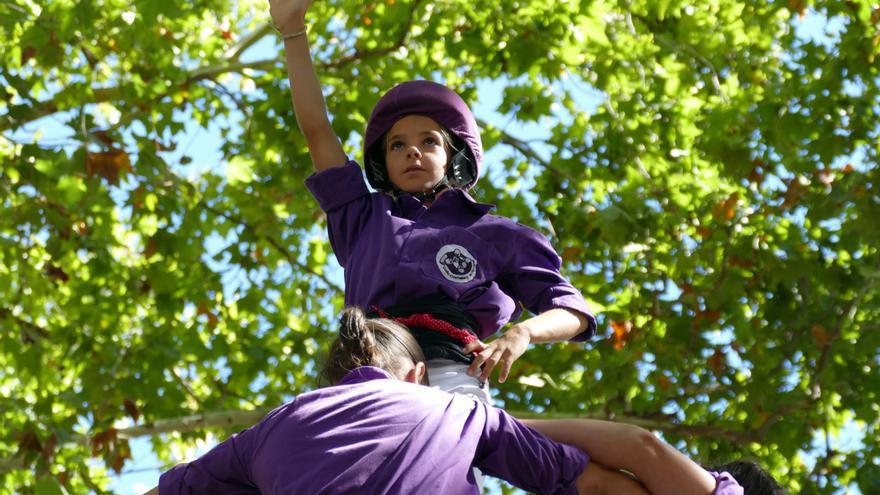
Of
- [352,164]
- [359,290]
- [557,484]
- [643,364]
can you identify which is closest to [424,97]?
[352,164]

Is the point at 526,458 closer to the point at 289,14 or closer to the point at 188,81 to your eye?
the point at 289,14

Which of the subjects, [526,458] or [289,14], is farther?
[289,14]

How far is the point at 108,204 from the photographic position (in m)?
8.70

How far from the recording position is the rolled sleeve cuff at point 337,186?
404 centimetres

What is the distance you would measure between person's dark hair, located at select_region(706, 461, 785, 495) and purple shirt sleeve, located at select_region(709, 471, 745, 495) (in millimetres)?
172

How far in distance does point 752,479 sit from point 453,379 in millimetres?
772

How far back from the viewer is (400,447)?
312cm

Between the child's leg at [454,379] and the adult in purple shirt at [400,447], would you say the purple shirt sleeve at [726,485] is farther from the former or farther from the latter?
the child's leg at [454,379]

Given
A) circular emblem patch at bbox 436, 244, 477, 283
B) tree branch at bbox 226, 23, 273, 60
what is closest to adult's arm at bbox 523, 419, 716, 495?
circular emblem patch at bbox 436, 244, 477, 283

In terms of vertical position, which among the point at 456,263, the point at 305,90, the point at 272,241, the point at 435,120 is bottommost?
the point at 456,263

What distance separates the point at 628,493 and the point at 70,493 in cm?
544

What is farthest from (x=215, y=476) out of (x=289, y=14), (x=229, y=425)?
(x=229, y=425)

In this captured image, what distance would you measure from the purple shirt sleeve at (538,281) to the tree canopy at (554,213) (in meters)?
3.68

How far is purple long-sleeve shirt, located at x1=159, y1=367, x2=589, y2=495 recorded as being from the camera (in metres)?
3.08
